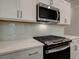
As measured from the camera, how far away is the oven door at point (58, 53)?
1.81 metres

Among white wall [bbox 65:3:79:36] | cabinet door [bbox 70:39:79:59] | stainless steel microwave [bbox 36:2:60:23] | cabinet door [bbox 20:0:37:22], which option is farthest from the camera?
white wall [bbox 65:3:79:36]

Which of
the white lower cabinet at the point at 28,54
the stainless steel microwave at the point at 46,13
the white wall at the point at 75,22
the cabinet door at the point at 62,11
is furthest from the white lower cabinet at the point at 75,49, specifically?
the white wall at the point at 75,22

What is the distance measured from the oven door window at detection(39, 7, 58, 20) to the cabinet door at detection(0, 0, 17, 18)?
1.97 ft

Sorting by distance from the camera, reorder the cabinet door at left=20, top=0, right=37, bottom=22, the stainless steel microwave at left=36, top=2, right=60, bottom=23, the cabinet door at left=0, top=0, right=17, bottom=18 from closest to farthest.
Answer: the cabinet door at left=0, top=0, right=17, bottom=18 < the cabinet door at left=20, top=0, right=37, bottom=22 < the stainless steel microwave at left=36, top=2, right=60, bottom=23

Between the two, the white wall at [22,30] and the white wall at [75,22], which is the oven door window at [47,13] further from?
the white wall at [75,22]

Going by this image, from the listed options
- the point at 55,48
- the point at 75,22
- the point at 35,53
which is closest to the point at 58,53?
the point at 55,48

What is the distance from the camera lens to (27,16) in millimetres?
1772

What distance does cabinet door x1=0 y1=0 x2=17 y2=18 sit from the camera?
1.38 metres

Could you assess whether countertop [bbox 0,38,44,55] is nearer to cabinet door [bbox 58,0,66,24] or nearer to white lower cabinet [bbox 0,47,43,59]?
white lower cabinet [bbox 0,47,43,59]

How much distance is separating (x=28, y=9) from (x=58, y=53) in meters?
1.05

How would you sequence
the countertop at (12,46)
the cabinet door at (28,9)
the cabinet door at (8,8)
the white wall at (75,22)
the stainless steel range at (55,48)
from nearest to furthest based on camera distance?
the countertop at (12,46)
the cabinet door at (8,8)
the cabinet door at (28,9)
the stainless steel range at (55,48)
the white wall at (75,22)

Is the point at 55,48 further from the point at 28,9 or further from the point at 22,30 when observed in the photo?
the point at 28,9

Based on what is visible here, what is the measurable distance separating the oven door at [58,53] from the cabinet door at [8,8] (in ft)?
2.86

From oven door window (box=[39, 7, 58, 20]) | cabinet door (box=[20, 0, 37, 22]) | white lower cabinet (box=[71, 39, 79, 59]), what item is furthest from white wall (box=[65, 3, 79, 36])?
cabinet door (box=[20, 0, 37, 22])
